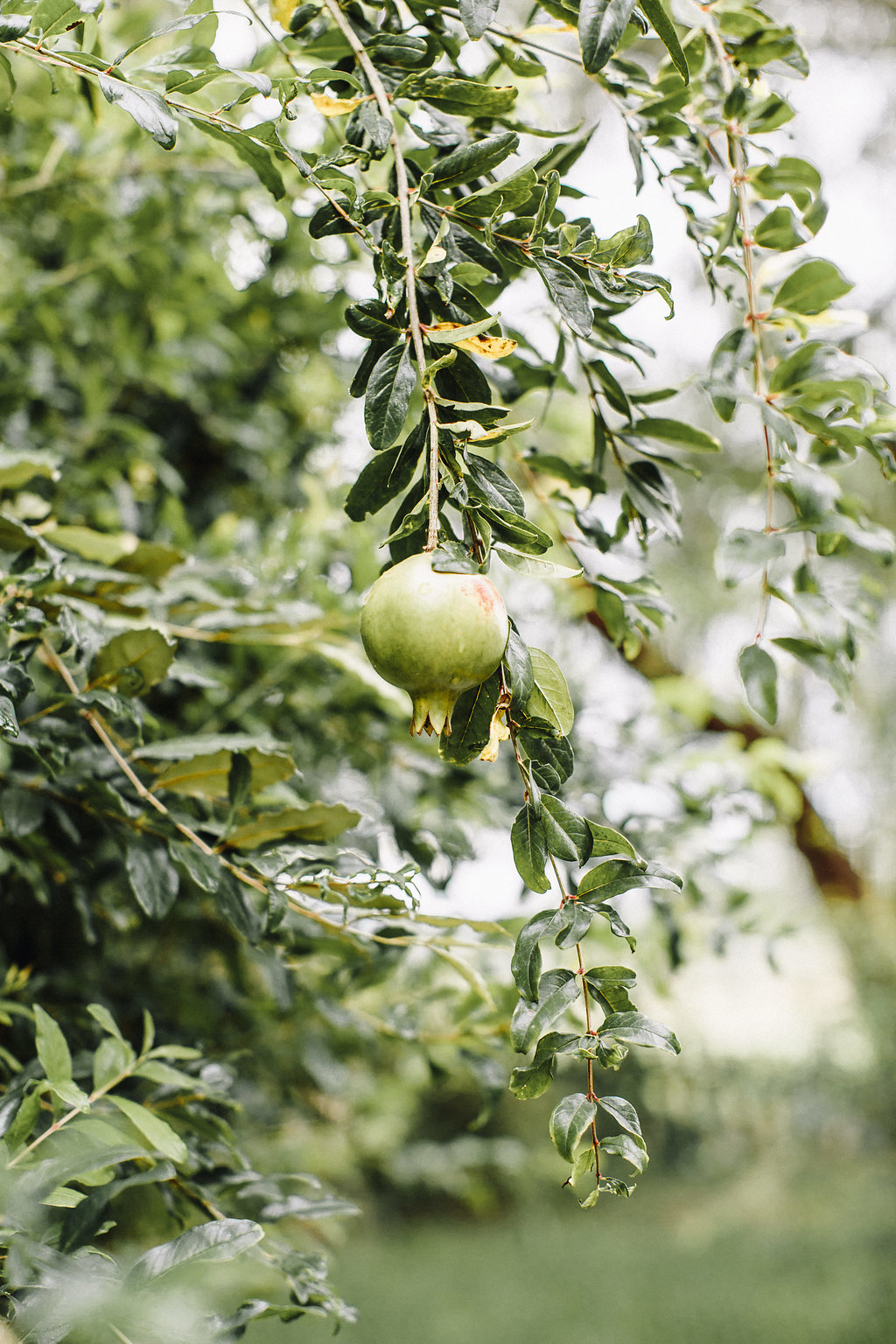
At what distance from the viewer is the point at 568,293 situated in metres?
0.48

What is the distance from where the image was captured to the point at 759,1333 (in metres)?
3.09

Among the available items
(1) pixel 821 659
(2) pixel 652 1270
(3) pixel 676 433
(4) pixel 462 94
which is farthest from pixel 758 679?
(2) pixel 652 1270

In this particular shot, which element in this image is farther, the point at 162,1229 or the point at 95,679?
the point at 162,1229

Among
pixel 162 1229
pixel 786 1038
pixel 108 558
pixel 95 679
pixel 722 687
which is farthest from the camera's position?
pixel 786 1038

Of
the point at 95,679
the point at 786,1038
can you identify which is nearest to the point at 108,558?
the point at 95,679

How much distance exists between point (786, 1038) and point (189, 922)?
6.02 metres

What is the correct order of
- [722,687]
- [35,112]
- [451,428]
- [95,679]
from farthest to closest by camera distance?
[722,687] < [35,112] < [95,679] < [451,428]

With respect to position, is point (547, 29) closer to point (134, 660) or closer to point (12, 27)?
point (12, 27)

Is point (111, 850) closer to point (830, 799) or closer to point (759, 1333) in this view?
point (759, 1333)

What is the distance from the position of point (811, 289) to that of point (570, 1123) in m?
0.56

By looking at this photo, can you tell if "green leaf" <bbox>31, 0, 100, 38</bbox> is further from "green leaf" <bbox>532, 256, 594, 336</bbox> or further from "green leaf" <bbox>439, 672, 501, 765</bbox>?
"green leaf" <bbox>439, 672, 501, 765</bbox>

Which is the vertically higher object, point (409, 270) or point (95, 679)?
point (409, 270)

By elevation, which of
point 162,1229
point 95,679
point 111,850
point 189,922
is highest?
point 95,679

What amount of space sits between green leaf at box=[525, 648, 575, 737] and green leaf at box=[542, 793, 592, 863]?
0.13ft
